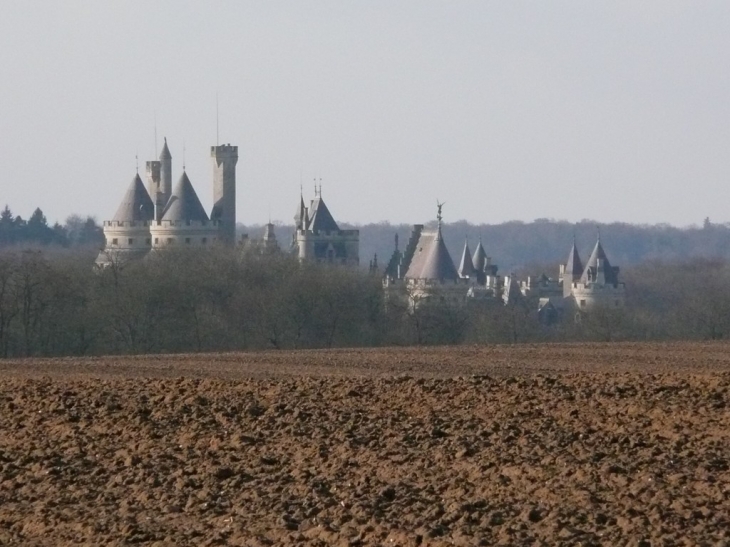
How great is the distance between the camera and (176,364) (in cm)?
2367

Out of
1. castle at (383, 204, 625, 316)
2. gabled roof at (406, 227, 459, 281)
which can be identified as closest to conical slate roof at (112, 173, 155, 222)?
castle at (383, 204, 625, 316)

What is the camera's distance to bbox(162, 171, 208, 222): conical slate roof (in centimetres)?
8631

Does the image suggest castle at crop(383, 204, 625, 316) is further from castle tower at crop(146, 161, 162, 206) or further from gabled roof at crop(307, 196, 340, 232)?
castle tower at crop(146, 161, 162, 206)

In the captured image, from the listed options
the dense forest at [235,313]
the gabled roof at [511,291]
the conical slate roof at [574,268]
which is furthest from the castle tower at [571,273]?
the dense forest at [235,313]

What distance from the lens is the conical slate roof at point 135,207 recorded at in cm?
8831

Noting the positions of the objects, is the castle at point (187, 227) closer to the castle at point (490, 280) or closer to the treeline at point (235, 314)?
the castle at point (490, 280)

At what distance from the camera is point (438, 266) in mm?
80188

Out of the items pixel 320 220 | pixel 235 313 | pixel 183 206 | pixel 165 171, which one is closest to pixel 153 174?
pixel 165 171

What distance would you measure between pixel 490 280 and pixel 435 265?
11159 millimetres

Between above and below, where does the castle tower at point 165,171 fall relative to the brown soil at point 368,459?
above

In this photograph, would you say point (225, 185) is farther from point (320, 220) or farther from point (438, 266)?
point (438, 266)

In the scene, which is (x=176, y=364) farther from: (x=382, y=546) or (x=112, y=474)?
(x=382, y=546)

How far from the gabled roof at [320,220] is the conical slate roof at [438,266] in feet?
30.5

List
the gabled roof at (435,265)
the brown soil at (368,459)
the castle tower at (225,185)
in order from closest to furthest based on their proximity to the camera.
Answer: the brown soil at (368,459)
the gabled roof at (435,265)
the castle tower at (225,185)
